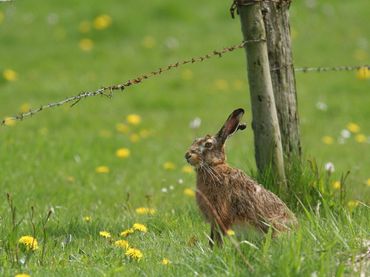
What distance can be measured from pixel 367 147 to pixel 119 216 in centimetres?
505

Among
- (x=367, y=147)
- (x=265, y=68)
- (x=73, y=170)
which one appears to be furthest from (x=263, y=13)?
(x=367, y=147)

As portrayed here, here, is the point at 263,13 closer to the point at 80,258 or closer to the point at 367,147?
the point at 80,258

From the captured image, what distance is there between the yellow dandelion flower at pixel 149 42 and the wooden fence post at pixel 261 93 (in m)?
8.83

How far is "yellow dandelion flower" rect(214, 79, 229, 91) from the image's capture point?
1380cm

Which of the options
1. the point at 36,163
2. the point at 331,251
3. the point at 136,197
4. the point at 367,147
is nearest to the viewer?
the point at 331,251

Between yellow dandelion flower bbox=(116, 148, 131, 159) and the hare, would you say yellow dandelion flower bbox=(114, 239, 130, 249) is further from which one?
yellow dandelion flower bbox=(116, 148, 131, 159)

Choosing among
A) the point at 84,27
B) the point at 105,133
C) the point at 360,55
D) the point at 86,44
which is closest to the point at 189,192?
the point at 105,133

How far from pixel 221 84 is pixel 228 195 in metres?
8.39

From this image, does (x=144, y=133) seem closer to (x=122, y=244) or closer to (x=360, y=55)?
(x=360, y=55)

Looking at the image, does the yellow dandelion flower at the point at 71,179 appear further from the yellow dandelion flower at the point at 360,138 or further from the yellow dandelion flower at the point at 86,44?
the yellow dandelion flower at the point at 86,44

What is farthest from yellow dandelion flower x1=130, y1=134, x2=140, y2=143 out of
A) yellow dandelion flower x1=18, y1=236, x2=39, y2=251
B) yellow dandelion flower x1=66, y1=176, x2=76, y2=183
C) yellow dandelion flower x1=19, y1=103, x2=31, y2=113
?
yellow dandelion flower x1=18, y1=236, x2=39, y2=251

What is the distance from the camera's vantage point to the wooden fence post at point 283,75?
698 centimetres

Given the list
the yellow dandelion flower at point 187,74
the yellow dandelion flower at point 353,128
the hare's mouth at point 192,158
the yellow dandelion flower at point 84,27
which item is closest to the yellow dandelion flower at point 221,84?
the yellow dandelion flower at point 187,74

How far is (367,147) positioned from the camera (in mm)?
11219
